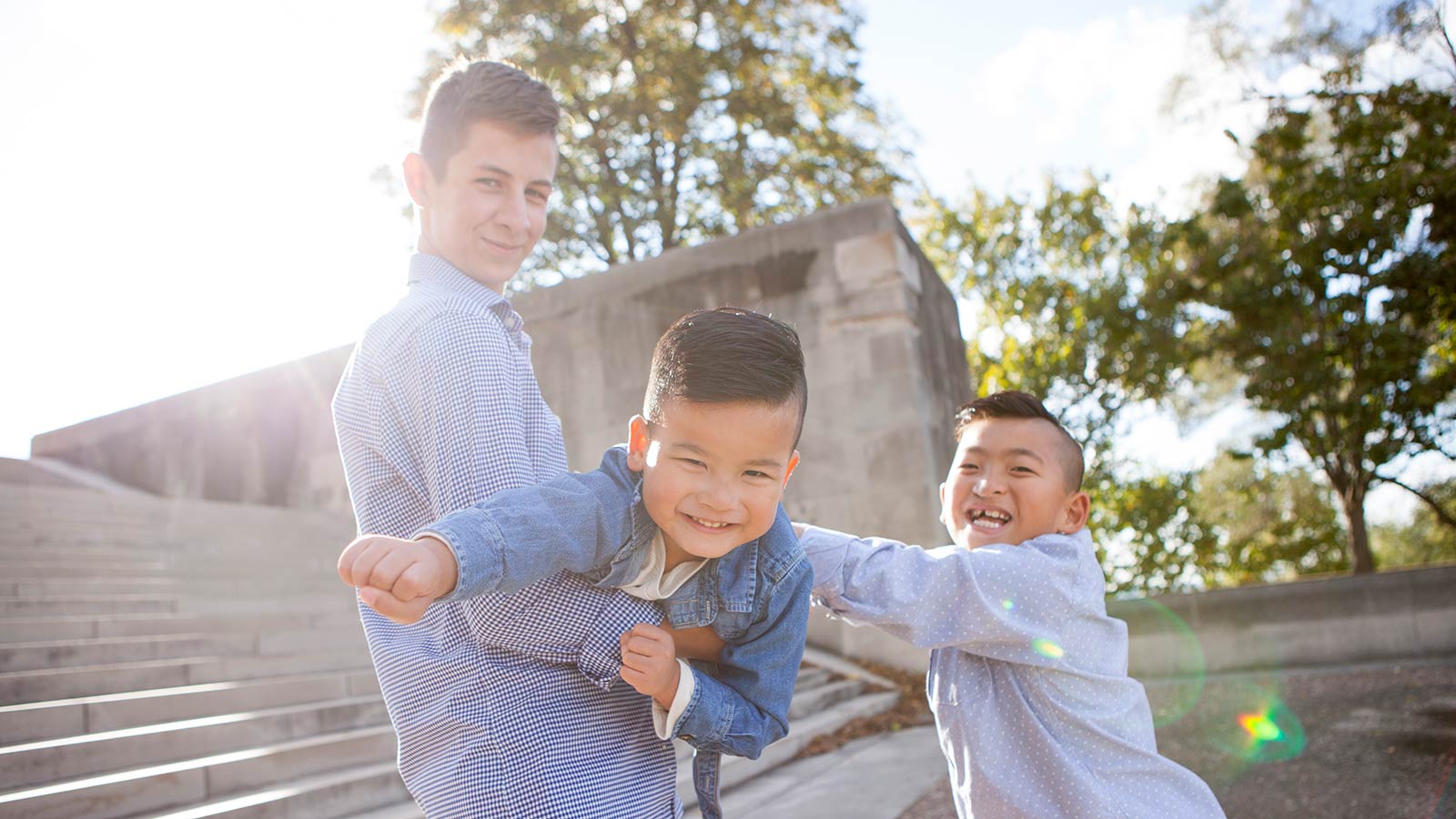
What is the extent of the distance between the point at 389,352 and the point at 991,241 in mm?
18315

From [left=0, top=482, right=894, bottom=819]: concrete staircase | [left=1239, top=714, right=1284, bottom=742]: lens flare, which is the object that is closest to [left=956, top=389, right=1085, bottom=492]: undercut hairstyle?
[left=0, top=482, right=894, bottom=819]: concrete staircase

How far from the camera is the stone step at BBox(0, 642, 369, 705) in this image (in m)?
3.43

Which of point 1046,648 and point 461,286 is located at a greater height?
point 461,286

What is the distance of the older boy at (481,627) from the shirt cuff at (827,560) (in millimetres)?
571

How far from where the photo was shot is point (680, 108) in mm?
14438

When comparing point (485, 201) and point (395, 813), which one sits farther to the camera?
point (395, 813)

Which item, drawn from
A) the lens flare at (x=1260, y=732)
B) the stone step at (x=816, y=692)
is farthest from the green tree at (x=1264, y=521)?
the stone step at (x=816, y=692)

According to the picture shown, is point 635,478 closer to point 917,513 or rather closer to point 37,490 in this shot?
point 917,513

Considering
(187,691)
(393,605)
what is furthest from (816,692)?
(393,605)

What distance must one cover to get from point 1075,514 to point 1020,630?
408 mm

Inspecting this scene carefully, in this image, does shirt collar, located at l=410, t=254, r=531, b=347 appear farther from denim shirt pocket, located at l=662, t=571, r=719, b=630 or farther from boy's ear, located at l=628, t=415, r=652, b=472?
denim shirt pocket, located at l=662, t=571, r=719, b=630

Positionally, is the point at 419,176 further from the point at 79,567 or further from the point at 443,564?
the point at 79,567

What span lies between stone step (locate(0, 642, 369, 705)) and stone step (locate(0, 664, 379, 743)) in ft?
0.15

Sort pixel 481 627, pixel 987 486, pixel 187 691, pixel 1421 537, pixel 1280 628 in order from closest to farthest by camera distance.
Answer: pixel 481 627, pixel 987 486, pixel 187 691, pixel 1280 628, pixel 1421 537
